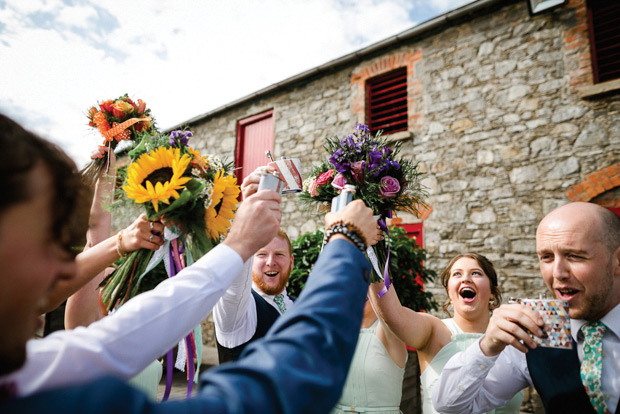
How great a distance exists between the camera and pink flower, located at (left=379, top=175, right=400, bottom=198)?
6.61 ft

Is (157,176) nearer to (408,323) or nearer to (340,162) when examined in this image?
(340,162)

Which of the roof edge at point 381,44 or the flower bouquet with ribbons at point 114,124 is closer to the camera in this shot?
the flower bouquet with ribbons at point 114,124

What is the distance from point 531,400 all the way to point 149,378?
542 cm

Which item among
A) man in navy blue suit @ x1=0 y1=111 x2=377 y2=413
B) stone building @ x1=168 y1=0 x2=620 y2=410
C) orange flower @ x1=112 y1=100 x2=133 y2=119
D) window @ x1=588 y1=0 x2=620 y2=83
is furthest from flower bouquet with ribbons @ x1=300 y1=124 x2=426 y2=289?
window @ x1=588 y1=0 x2=620 y2=83

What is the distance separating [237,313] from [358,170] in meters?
1.08

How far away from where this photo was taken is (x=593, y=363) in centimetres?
154

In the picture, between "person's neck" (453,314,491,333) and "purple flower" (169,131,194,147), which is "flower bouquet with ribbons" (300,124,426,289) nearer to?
"purple flower" (169,131,194,147)

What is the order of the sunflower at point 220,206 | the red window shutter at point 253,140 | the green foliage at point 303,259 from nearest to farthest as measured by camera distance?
the sunflower at point 220,206 → the green foliage at point 303,259 → the red window shutter at point 253,140

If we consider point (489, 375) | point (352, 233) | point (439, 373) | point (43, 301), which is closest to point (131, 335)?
point (43, 301)

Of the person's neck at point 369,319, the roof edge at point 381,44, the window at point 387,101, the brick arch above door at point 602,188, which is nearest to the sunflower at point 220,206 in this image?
the person's neck at point 369,319

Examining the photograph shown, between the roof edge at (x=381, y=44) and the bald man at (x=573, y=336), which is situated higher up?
the roof edge at (x=381, y=44)

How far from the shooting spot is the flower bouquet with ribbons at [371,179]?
2014 millimetres

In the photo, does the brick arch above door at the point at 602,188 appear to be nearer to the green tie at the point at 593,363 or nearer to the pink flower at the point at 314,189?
the green tie at the point at 593,363

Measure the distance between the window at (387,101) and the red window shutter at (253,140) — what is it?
9.21 feet
